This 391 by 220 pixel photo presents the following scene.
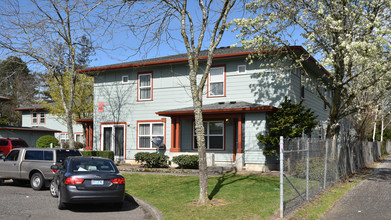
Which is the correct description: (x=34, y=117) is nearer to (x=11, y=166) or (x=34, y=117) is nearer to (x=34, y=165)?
(x=11, y=166)

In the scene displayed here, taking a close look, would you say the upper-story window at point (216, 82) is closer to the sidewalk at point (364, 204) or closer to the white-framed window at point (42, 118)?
the sidewalk at point (364, 204)

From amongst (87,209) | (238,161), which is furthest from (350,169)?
(87,209)

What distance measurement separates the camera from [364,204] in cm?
1082

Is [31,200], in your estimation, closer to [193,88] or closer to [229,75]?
[193,88]

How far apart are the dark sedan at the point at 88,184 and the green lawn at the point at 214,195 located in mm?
1357

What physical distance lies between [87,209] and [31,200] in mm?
2311

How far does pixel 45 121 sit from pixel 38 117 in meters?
1.24

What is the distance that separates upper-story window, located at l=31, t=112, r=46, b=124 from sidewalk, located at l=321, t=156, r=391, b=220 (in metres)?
37.2

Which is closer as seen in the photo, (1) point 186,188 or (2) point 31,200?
(2) point 31,200

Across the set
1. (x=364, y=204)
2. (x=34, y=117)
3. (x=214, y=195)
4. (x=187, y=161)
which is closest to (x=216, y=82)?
(x=187, y=161)

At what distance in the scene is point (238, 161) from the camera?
18594 mm

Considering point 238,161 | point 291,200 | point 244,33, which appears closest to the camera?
point 291,200

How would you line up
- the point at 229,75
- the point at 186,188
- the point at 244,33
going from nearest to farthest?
the point at 186,188, the point at 244,33, the point at 229,75

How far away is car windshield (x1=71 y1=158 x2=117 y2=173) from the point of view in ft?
33.0
